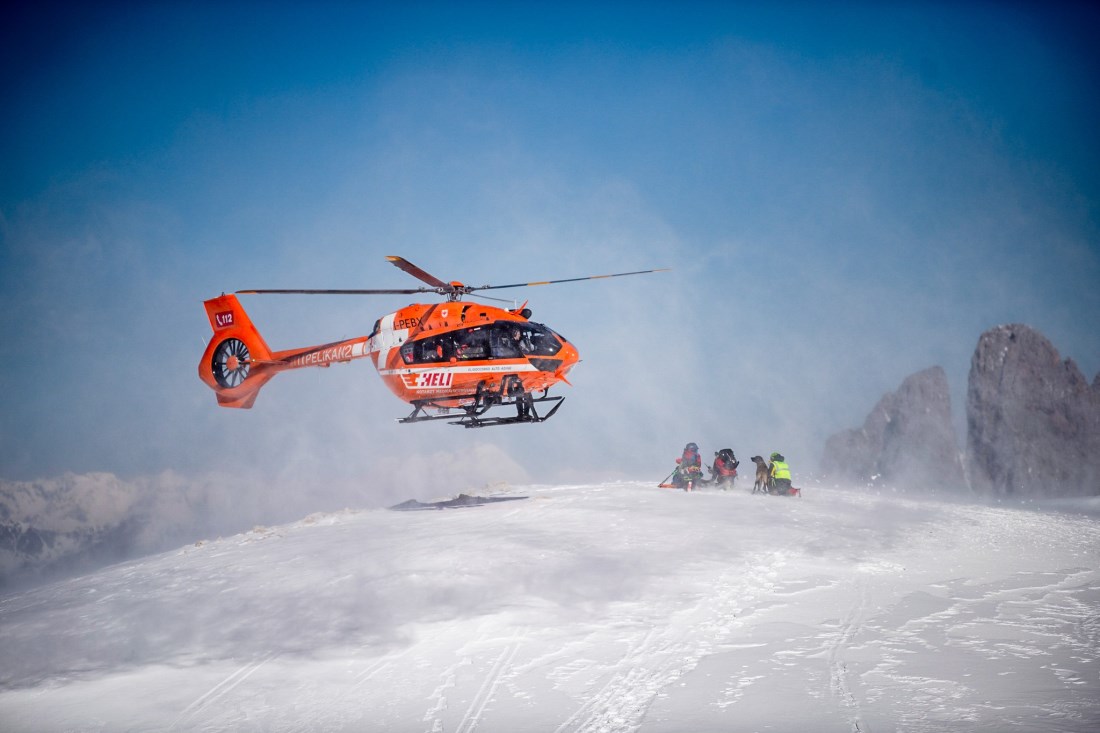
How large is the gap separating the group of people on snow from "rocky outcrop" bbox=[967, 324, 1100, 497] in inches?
1124

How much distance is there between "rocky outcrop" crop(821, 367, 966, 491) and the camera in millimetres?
44719

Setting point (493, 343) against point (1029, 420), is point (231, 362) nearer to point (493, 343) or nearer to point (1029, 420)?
point (493, 343)

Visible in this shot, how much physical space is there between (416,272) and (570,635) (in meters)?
9.44

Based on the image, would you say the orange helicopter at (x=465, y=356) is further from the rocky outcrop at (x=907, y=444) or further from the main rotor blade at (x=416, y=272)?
the rocky outcrop at (x=907, y=444)

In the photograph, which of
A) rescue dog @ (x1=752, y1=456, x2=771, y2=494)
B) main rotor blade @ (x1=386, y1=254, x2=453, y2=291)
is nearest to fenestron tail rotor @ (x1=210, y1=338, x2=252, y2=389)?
main rotor blade @ (x1=386, y1=254, x2=453, y2=291)

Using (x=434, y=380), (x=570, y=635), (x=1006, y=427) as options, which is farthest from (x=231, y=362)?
(x=1006, y=427)

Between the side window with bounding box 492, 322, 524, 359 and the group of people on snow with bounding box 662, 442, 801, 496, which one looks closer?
the side window with bounding box 492, 322, 524, 359

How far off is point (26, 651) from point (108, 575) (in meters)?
4.56

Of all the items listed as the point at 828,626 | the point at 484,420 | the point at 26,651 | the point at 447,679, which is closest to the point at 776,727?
the point at 828,626

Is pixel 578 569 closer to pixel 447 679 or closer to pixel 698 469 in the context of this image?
pixel 447 679

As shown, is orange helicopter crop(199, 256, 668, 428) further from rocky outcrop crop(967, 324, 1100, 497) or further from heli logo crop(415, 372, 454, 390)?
rocky outcrop crop(967, 324, 1100, 497)

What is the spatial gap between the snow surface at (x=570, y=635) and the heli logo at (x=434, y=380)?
4.06 metres

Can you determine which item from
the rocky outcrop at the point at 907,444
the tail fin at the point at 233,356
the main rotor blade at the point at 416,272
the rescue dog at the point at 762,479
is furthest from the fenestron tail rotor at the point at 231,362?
the rocky outcrop at the point at 907,444

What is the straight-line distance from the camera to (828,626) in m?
8.71
